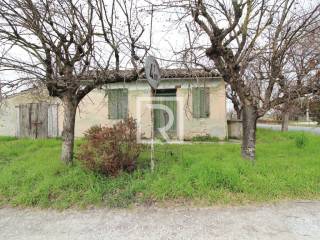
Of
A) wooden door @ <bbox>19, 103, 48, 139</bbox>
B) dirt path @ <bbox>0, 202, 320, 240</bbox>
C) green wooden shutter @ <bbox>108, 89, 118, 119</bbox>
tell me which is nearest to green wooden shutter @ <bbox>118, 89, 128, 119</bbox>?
green wooden shutter @ <bbox>108, 89, 118, 119</bbox>

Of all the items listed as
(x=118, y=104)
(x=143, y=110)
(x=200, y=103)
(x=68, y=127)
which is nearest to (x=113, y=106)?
(x=118, y=104)

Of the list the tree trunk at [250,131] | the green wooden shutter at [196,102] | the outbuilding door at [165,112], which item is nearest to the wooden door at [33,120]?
the outbuilding door at [165,112]

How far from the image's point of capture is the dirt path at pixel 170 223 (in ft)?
11.3

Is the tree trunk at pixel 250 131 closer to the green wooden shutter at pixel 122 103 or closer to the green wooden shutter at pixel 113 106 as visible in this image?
the green wooden shutter at pixel 122 103

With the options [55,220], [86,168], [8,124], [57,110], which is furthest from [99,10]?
[8,124]

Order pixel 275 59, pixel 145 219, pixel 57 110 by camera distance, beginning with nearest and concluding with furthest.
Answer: pixel 145 219, pixel 275 59, pixel 57 110

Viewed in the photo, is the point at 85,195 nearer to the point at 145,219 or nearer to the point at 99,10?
the point at 145,219

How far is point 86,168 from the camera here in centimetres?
539

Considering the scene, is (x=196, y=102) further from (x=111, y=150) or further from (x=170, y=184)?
(x=170, y=184)

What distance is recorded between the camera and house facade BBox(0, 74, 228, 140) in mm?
11531

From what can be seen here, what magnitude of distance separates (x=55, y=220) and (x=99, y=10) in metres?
3.99

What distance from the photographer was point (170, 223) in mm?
3789

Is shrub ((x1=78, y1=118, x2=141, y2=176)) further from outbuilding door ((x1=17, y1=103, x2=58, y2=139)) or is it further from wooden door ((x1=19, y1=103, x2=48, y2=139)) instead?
wooden door ((x1=19, y1=103, x2=48, y2=139))

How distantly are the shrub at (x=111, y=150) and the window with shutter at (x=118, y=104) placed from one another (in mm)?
6483
